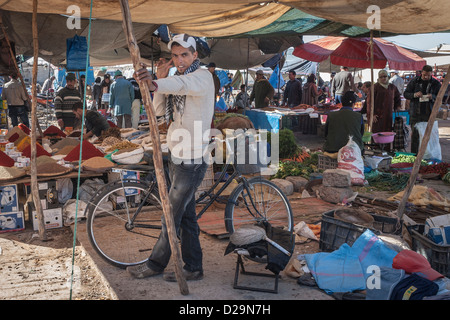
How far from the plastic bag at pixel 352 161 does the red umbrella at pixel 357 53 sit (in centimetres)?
527

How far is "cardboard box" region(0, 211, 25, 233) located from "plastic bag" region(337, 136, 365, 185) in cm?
489

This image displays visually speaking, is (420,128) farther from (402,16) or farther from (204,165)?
(204,165)

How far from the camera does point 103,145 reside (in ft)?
24.1

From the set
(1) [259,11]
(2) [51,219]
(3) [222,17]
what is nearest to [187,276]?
(2) [51,219]

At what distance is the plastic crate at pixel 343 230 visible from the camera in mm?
4309

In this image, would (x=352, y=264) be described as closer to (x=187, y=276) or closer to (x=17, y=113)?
(x=187, y=276)

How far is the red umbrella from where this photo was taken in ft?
40.6

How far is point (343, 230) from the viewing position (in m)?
4.38

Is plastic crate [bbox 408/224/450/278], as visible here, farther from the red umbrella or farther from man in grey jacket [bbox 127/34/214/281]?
the red umbrella

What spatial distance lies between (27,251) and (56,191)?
999mm

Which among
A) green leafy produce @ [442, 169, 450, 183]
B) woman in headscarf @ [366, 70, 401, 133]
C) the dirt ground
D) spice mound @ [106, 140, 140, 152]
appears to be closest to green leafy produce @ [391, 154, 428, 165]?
green leafy produce @ [442, 169, 450, 183]

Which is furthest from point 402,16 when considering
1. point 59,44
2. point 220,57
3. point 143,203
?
point 220,57

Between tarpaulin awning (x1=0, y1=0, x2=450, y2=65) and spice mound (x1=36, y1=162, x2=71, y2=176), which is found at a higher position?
tarpaulin awning (x1=0, y1=0, x2=450, y2=65)

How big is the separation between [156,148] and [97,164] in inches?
113
